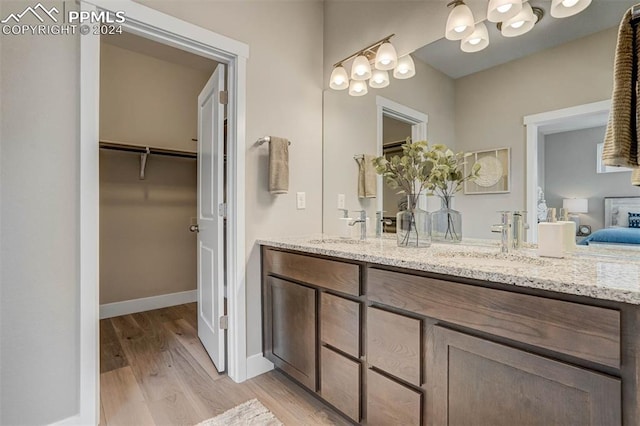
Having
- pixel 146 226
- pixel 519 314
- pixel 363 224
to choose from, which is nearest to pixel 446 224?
pixel 363 224

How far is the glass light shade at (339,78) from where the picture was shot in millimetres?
2234

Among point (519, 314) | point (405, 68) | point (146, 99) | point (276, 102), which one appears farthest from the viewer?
point (146, 99)

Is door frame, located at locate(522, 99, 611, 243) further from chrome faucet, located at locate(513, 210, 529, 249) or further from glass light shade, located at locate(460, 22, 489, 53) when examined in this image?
glass light shade, located at locate(460, 22, 489, 53)

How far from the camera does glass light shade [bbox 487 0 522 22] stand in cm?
142

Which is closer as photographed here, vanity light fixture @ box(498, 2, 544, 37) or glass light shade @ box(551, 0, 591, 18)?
glass light shade @ box(551, 0, 591, 18)

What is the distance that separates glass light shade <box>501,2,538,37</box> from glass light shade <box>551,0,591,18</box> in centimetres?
7

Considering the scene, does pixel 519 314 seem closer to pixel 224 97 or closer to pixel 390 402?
pixel 390 402

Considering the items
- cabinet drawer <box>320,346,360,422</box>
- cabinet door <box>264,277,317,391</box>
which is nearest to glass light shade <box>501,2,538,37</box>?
cabinet door <box>264,277,317,391</box>

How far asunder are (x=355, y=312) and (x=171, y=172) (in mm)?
2874

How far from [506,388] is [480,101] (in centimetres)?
138

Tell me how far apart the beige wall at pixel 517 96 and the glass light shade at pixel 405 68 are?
0.31m

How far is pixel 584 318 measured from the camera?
0.81m

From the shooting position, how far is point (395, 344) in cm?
124

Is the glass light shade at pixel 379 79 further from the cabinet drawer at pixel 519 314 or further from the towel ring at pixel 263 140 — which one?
the cabinet drawer at pixel 519 314
